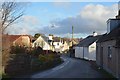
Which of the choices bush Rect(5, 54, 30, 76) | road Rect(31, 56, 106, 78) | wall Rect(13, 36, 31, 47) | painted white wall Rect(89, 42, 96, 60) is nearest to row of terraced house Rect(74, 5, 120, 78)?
painted white wall Rect(89, 42, 96, 60)

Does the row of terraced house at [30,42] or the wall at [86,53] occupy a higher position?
the row of terraced house at [30,42]

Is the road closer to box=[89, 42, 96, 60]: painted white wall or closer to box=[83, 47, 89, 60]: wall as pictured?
box=[89, 42, 96, 60]: painted white wall

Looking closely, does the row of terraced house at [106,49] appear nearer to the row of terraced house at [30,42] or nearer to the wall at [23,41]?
the row of terraced house at [30,42]

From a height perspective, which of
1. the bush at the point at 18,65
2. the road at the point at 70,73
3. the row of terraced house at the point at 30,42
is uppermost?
the row of terraced house at the point at 30,42

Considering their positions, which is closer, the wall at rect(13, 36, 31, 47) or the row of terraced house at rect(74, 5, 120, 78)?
the row of terraced house at rect(74, 5, 120, 78)

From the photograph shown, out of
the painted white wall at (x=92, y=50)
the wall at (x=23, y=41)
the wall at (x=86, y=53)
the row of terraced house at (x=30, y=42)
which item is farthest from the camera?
the wall at (x=23, y=41)

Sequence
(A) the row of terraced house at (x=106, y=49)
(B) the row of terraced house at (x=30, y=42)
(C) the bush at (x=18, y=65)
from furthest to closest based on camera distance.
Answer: (C) the bush at (x=18, y=65)
(B) the row of terraced house at (x=30, y=42)
(A) the row of terraced house at (x=106, y=49)

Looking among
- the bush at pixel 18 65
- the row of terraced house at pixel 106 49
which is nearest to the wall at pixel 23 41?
the row of terraced house at pixel 106 49

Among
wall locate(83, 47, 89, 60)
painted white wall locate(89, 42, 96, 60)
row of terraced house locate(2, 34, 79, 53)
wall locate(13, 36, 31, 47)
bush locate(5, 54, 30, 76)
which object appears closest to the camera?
row of terraced house locate(2, 34, 79, 53)

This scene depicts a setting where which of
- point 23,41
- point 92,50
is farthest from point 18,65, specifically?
point 23,41

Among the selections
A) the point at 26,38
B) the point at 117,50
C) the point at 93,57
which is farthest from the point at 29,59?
the point at 26,38

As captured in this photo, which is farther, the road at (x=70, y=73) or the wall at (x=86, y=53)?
the wall at (x=86, y=53)

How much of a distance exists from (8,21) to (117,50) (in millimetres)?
12197

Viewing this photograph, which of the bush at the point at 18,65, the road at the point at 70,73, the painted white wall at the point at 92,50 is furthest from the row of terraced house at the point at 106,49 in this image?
the bush at the point at 18,65
